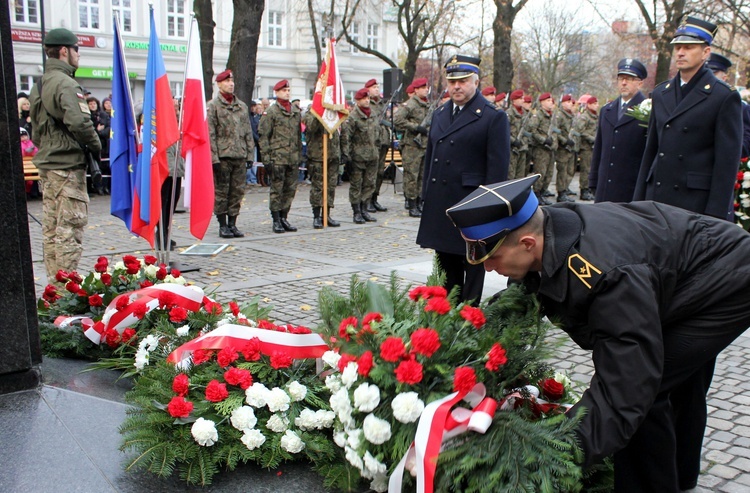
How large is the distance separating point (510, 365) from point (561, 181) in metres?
13.9

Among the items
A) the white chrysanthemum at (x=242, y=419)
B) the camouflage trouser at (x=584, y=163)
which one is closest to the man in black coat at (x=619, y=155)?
the white chrysanthemum at (x=242, y=419)

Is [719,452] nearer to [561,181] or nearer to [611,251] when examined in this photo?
[611,251]

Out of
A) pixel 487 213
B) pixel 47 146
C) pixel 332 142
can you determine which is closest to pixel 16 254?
pixel 487 213

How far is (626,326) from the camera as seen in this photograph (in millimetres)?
Result: 2416

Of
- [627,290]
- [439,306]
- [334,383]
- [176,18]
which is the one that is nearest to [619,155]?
[439,306]

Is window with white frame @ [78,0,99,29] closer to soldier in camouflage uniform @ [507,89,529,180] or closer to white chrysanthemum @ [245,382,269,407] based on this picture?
soldier in camouflage uniform @ [507,89,529,180]

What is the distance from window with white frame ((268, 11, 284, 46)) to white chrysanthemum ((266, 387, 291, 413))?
4543 centimetres

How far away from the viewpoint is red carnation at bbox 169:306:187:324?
12.5ft

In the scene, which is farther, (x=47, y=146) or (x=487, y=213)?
(x=47, y=146)

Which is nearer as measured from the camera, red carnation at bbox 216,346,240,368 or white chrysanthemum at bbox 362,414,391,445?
white chrysanthemum at bbox 362,414,391,445

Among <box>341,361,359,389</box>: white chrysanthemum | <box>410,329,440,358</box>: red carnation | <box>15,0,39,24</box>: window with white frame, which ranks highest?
<box>15,0,39,24</box>: window with white frame

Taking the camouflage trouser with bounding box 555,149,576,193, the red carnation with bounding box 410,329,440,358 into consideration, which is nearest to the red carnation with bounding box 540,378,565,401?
the red carnation with bounding box 410,329,440,358

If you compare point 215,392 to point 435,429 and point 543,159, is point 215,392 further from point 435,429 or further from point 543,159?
point 543,159

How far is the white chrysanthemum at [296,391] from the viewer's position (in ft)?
10.1
